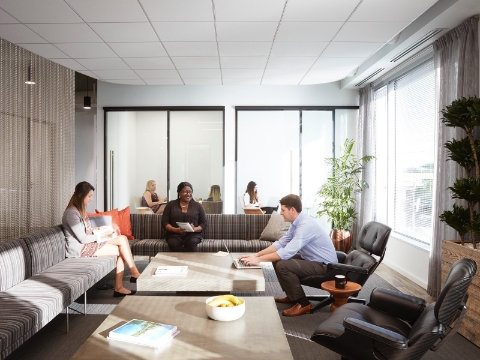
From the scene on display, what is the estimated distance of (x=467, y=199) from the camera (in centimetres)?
340

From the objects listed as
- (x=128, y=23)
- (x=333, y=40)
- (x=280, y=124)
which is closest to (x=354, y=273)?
(x=333, y=40)

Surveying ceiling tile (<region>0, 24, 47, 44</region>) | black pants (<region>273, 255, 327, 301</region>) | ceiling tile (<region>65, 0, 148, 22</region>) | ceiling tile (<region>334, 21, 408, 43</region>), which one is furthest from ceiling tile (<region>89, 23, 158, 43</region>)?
black pants (<region>273, 255, 327, 301</region>)

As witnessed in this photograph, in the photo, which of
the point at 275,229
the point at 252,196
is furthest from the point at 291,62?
the point at 252,196

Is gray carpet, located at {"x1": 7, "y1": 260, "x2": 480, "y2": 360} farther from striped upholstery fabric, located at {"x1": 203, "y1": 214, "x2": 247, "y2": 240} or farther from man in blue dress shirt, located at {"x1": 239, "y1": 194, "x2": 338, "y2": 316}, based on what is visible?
striped upholstery fabric, located at {"x1": 203, "y1": 214, "x2": 247, "y2": 240}

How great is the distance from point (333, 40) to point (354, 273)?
255cm

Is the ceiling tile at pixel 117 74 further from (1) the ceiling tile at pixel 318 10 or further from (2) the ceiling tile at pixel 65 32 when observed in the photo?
(1) the ceiling tile at pixel 318 10

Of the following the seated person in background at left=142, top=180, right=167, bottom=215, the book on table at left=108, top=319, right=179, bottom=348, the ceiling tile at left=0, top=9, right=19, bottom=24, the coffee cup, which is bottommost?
the coffee cup

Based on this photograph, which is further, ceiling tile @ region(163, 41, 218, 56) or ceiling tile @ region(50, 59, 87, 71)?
ceiling tile @ region(50, 59, 87, 71)

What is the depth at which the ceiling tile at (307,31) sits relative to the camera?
4254 mm

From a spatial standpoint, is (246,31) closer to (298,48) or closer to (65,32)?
(298,48)

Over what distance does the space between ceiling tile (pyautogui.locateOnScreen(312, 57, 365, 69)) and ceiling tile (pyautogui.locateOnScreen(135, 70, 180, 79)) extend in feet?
6.81

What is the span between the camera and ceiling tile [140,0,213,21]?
3.69 metres

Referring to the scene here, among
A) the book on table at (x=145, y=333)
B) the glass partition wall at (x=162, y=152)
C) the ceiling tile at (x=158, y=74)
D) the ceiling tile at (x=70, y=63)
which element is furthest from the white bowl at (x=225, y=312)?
the glass partition wall at (x=162, y=152)

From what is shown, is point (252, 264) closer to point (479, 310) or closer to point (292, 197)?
point (292, 197)
